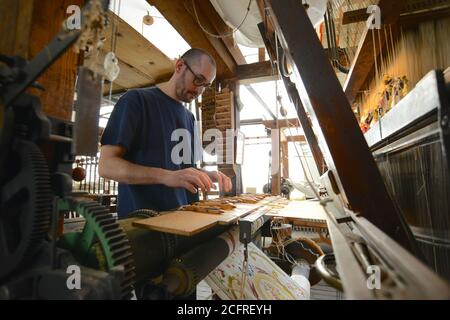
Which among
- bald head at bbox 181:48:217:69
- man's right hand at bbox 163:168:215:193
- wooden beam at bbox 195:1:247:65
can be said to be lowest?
man's right hand at bbox 163:168:215:193

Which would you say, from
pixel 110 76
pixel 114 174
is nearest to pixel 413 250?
pixel 110 76

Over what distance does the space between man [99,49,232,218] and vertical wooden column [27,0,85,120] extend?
0.60 meters

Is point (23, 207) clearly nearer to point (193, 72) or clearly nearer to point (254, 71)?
point (193, 72)

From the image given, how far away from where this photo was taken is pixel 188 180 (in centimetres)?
143

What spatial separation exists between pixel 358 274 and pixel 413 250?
1.85 ft

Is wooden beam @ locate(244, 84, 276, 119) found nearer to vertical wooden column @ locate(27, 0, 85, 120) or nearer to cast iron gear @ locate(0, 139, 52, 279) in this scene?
vertical wooden column @ locate(27, 0, 85, 120)

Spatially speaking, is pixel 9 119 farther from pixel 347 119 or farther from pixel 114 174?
pixel 347 119

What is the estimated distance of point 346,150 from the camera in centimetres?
98

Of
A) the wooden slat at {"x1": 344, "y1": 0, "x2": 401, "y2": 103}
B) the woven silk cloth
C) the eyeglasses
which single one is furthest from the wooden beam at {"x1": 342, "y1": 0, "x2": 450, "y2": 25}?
the woven silk cloth

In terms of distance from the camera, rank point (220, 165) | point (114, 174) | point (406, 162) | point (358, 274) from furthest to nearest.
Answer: point (220, 165) < point (114, 174) < point (406, 162) < point (358, 274)

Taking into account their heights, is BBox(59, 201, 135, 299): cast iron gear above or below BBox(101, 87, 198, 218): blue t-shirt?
below

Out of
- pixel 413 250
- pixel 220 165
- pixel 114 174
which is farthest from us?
pixel 220 165

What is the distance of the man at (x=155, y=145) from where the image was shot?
1.48 metres

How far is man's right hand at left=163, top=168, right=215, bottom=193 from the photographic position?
1.42 m
